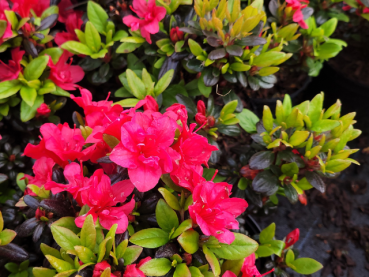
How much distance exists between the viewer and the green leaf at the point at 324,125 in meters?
1.04

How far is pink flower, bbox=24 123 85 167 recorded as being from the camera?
795 mm

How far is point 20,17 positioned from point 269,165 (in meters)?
1.16

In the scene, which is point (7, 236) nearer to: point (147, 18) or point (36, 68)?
point (36, 68)

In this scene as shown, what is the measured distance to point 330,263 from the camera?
1.76 m

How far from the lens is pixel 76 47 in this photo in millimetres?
1241

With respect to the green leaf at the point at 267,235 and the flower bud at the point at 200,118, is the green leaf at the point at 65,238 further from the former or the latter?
the green leaf at the point at 267,235

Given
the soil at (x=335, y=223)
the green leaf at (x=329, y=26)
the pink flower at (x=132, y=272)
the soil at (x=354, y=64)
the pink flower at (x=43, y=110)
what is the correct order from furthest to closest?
the soil at (x=354, y=64) → the soil at (x=335, y=223) → the green leaf at (x=329, y=26) → the pink flower at (x=43, y=110) → the pink flower at (x=132, y=272)

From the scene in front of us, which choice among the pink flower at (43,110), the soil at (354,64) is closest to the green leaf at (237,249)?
the pink flower at (43,110)

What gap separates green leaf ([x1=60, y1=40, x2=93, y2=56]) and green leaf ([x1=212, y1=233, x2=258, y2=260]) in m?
0.97

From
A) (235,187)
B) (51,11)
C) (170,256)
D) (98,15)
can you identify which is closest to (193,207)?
(170,256)

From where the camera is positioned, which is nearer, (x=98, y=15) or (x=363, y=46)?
(x=98, y=15)

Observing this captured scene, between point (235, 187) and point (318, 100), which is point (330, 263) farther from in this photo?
point (318, 100)

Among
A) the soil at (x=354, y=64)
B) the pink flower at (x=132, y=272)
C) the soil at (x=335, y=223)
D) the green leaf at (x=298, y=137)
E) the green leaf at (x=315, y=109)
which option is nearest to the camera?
the pink flower at (x=132, y=272)

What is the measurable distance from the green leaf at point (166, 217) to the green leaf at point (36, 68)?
31.7 inches
